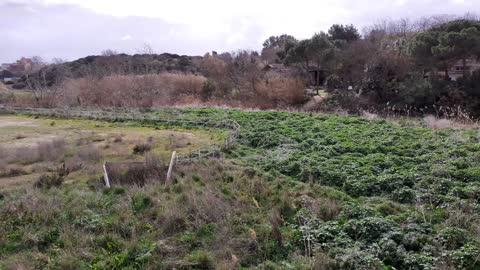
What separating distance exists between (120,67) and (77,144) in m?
24.8

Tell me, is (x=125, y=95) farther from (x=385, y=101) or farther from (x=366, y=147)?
(x=366, y=147)

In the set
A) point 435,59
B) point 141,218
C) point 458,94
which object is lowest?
point 141,218

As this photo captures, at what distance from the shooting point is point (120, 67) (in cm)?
3809

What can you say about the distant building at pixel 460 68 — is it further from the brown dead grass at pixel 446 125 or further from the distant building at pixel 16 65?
the distant building at pixel 16 65

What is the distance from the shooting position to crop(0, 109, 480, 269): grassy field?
5.78m

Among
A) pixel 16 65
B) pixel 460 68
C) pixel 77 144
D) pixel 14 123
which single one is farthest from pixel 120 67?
pixel 16 65

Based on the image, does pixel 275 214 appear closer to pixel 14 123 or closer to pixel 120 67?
pixel 14 123

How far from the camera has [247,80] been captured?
30781 mm

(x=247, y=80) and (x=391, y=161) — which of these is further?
(x=247, y=80)

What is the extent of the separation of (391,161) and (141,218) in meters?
6.10

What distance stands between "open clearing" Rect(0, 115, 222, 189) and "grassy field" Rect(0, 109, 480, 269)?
4.92 feet

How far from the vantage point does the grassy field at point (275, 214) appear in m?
5.78

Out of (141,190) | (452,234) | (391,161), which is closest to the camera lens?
(452,234)

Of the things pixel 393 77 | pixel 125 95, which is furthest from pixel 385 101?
pixel 125 95
